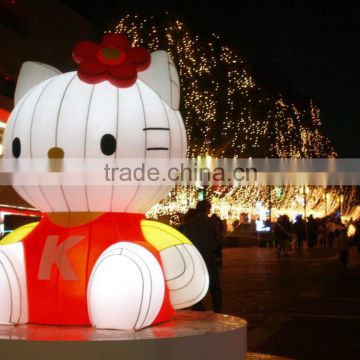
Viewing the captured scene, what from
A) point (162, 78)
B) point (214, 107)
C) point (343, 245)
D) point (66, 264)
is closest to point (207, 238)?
point (162, 78)

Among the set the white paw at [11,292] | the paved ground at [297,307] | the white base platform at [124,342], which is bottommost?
the paved ground at [297,307]

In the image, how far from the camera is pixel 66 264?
5.94 meters

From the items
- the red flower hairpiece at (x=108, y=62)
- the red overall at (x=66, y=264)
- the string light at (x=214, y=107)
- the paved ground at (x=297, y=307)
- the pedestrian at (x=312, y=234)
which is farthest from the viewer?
the pedestrian at (x=312, y=234)

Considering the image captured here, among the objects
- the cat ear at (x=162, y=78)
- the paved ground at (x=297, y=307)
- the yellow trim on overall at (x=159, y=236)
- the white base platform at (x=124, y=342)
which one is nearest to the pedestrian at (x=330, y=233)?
the paved ground at (x=297, y=307)

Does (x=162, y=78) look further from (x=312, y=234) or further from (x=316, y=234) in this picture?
(x=316, y=234)

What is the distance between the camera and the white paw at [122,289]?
550 centimetres

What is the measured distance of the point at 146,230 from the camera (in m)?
6.52

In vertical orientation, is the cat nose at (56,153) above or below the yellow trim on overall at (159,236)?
above

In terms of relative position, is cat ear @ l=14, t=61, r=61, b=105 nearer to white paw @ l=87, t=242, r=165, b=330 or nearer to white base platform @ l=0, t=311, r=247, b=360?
white paw @ l=87, t=242, r=165, b=330

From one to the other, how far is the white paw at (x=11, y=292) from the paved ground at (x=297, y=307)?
12.1ft

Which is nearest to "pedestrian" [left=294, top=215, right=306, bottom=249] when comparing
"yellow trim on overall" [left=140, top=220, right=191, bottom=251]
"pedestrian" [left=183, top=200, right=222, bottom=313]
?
"pedestrian" [left=183, top=200, right=222, bottom=313]

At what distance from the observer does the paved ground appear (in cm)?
946

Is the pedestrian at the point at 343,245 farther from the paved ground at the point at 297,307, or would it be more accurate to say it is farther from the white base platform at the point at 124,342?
the white base platform at the point at 124,342

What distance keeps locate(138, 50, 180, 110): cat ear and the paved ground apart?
3.64 metres
